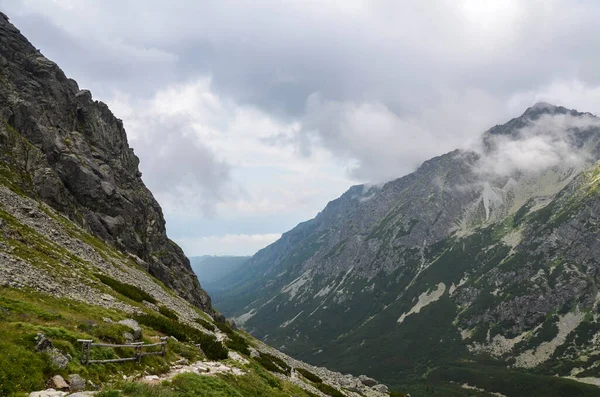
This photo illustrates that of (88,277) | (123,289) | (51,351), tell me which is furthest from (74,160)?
(51,351)

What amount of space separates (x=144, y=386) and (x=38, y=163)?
7111 centimetres

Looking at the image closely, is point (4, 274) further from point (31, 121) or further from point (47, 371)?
point (31, 121)

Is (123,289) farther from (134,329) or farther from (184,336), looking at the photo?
(134,329)

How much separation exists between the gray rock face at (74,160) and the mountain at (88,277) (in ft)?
1.09

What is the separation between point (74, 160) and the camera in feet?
275

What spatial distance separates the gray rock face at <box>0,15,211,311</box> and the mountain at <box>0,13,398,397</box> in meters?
0.33

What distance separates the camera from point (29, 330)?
17625 millimetres

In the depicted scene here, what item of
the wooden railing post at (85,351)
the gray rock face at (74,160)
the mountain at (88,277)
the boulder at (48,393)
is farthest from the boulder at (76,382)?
the gray rock face at (74,160)

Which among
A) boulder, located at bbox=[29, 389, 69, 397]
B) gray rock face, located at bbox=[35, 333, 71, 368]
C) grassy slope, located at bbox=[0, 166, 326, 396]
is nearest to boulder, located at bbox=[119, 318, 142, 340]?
grassy slope, located at bbox=[0, 166, 326, 396]

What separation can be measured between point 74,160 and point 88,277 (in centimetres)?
5434

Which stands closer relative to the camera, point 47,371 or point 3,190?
point 47,371

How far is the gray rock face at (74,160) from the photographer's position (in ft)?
231

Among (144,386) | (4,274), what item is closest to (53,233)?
(4,274)

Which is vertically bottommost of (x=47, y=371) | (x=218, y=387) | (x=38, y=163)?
(x=218, y=387)
